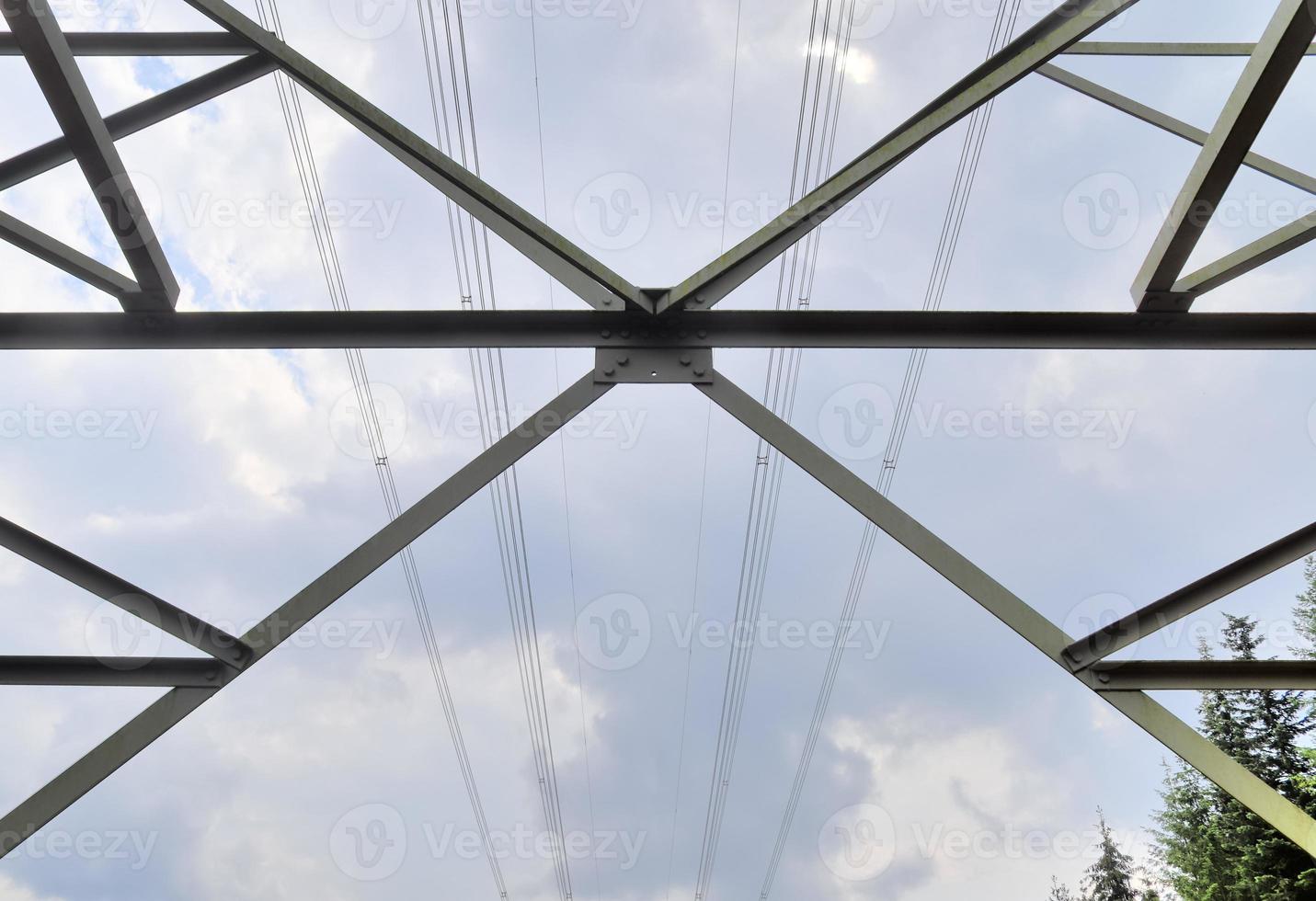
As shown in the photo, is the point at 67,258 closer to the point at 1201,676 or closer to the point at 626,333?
the point at 626,333

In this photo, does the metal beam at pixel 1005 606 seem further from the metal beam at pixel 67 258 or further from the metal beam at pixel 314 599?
the metal beam at pixel 67 258

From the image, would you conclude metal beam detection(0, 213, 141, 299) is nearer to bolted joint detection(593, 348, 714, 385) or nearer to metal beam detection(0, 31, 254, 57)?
metal beam detection(0, 31, 254, 57)

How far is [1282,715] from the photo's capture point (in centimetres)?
2811

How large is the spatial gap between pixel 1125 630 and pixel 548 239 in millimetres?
3460

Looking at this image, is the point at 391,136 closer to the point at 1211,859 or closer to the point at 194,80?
the point at 194,80

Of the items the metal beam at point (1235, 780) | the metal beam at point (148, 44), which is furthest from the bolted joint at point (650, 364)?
the metal beam at point (148, 44)

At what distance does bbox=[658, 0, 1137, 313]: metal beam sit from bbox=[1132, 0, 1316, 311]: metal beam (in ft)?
2.15

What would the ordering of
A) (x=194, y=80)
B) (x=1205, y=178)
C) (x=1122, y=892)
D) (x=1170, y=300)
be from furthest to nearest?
(x=1122, y=892) < (x=194, y=80) < (x=1170, y=300) < (x=1205, y=178)

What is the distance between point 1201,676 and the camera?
4.26 metres

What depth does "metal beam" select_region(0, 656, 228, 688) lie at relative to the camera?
13.3ft

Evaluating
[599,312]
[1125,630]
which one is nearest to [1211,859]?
[1125,630]

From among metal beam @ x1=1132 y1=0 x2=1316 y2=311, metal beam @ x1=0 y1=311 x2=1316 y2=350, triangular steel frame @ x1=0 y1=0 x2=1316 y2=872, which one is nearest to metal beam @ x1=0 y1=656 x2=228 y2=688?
triangular steel frame @ x1=0 y1=0 x2=1316 y2=872

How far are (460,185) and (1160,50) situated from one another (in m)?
5.96

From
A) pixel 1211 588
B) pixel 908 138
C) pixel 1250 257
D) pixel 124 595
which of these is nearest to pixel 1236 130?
pixel 1250 257
